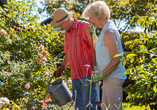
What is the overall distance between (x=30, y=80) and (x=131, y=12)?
5533 millimetres

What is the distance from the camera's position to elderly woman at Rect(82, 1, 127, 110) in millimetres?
1969

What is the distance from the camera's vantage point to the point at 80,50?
2.68m

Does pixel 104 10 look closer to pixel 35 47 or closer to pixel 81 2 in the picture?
pixel 35 47

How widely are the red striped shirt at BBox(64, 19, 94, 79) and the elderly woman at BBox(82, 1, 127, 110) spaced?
19.3 inches

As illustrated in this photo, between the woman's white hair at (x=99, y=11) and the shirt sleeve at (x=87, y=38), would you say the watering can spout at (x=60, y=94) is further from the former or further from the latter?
the woman's white hair at (x=99, y=11)

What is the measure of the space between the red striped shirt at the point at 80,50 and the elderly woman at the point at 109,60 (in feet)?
1.61

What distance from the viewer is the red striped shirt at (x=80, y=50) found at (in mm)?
2669

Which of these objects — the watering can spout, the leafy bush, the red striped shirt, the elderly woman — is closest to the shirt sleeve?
the red striped shirt

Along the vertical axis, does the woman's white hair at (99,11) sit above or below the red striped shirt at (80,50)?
above

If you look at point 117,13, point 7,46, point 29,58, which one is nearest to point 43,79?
point 29,58

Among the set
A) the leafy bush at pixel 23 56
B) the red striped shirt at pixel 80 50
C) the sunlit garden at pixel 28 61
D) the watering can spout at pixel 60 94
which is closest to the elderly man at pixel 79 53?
the red striped shirt at pixel 80 50

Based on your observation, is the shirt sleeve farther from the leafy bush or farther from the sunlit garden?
the leafy bush

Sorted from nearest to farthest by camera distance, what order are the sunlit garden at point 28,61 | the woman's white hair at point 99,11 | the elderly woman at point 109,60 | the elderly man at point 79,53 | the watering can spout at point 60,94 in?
the elderly woman at point 109,60 < the woman's white hair at point 99,11 < the watering can spout at point 60,94 < the elderly man at point 79,53 < the sunlit garden at point 28,61

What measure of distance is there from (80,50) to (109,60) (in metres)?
0.68
